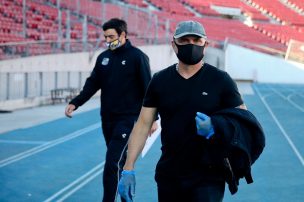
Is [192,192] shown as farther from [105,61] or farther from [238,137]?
[105,61]

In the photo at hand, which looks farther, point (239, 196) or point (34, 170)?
point (34, 170)

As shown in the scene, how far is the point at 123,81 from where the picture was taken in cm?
605

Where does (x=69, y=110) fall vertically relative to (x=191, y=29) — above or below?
below

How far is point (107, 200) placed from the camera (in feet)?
18.9

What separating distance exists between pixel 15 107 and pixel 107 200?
1284 cm

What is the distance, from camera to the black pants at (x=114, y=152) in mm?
5766

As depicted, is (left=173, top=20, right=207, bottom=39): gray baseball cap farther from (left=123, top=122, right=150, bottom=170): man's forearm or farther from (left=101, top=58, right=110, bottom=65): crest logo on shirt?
(left=101, top=58, right=110, bottom=65): crest logo on shirt

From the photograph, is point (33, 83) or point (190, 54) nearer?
point (190, 54)

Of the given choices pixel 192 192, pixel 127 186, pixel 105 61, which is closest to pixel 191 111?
pixel 192 192

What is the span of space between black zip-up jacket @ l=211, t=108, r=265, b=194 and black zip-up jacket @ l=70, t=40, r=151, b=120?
2.42m

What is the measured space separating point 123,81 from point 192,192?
2.41 metres

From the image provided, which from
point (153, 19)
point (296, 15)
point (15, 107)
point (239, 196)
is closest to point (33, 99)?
point (15, 107)

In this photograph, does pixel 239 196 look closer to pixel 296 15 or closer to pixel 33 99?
pixel 33 99

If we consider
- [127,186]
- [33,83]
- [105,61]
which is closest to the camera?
[127,186]
